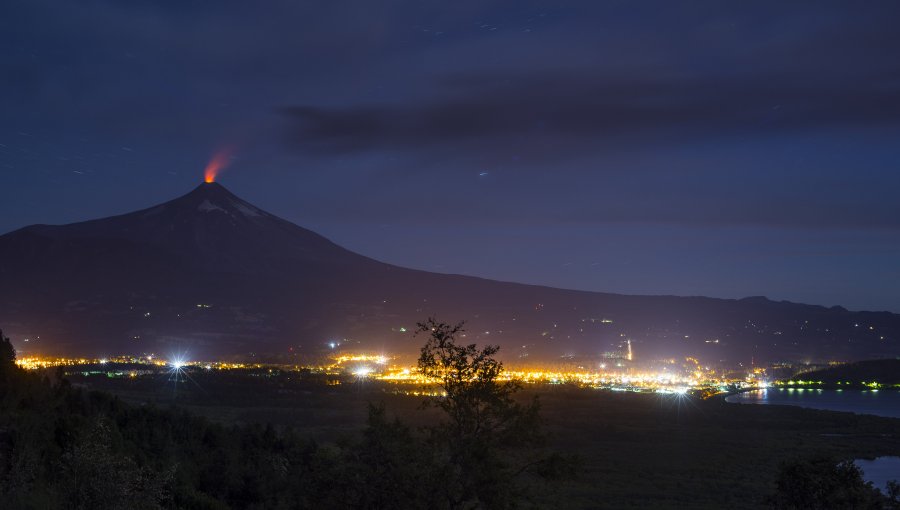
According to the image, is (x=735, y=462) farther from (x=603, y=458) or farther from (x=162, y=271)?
(x=162, y=271)

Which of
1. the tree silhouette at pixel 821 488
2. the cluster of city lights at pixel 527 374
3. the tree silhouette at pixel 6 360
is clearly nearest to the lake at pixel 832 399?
the cluster of city lights at pixel 527 374

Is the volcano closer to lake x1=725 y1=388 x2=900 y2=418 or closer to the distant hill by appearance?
the distant hill

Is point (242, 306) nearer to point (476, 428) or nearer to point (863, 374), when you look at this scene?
point (863, 374)

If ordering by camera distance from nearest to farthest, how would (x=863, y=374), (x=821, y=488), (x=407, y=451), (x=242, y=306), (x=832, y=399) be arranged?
(x=407, y=451)
(x=821, y=488)
(x=832, y=399)
(x=863, y=374)
(x=242, y=306)

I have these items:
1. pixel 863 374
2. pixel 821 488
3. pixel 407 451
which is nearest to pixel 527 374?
pixel 863 374

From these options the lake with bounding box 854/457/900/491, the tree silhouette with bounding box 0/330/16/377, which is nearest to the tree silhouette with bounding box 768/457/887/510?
the lake with bounding box 854/457/900/491

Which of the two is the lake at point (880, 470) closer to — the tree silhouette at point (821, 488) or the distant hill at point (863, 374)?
the tree silhouette at point (821, 488)
